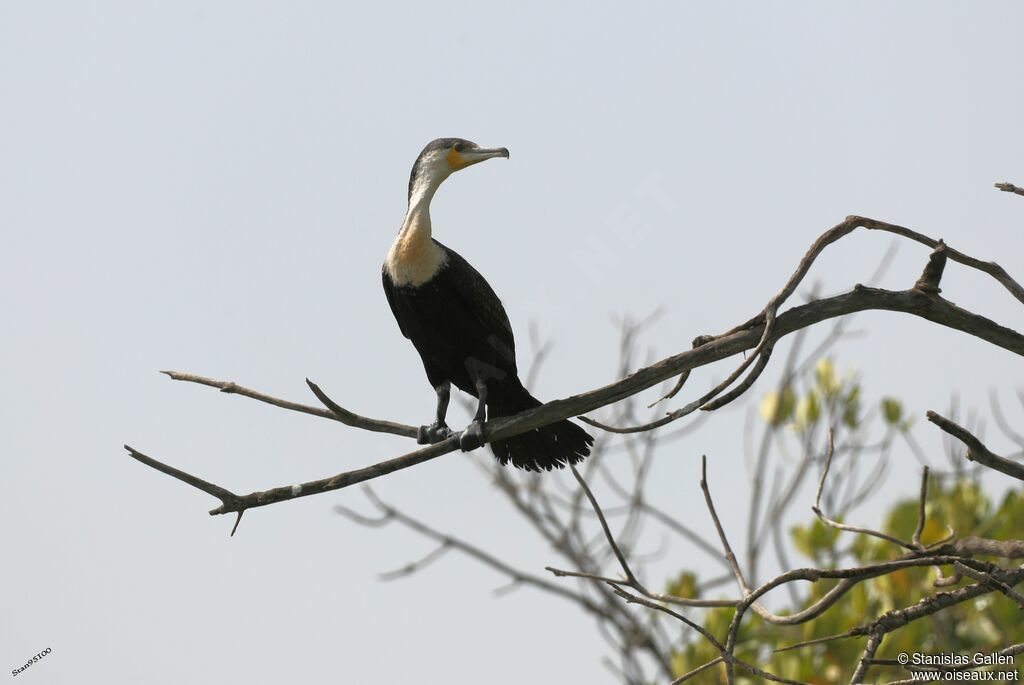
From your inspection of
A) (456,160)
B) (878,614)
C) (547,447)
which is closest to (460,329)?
(547,447)

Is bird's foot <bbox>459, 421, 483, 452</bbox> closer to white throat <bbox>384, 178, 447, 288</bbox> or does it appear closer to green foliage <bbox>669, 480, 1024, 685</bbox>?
white throat <bbox>384, 178, 447, 288</bbox>

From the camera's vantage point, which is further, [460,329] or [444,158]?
[444,158]

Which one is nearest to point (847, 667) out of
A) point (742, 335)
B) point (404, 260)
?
point (404, 260)

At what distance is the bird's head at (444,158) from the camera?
4.46 metres

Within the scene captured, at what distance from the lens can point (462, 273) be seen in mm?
4273

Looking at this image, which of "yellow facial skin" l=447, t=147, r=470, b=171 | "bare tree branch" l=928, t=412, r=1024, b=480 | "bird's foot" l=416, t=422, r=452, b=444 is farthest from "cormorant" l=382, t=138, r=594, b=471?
"bare tree branch" l=928, t=412, r=1024, b=480

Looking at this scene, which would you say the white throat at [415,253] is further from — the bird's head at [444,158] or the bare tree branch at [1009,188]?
the bare tree branch at [1009,188]

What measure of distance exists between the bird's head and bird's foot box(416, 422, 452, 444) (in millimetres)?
905

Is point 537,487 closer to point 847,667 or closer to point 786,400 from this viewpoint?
point 786,400

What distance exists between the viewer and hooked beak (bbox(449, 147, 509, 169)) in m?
4.50

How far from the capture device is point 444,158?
4492 mm

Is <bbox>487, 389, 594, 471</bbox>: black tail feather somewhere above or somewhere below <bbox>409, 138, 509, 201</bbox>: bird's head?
below

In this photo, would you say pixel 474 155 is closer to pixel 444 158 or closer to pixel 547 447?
pixel 444 158

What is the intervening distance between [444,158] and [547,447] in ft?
4.03
